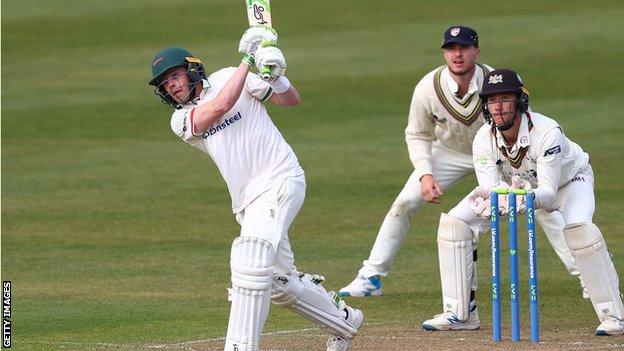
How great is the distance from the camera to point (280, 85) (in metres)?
7.42

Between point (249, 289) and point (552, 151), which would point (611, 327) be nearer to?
point (552, 151)

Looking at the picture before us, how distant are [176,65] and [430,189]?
→ 8.06ft

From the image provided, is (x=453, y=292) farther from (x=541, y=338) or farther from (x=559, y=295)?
(x=559, y=295)

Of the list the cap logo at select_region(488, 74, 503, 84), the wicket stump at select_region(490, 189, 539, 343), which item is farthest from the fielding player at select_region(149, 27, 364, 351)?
the cap logo at select_region(488, 74, 503, 84)

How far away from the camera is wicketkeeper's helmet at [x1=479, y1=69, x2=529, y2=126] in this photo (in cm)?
783

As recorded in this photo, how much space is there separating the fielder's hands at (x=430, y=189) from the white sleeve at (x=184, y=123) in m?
2.26

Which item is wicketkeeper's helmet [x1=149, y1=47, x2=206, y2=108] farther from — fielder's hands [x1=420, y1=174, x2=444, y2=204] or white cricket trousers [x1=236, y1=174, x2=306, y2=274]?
fielder's hands [x1=420, y1=174, x2=444, y2=204]

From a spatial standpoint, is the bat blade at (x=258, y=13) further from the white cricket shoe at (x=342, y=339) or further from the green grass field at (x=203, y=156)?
the green grass field at (x=203, y=156)

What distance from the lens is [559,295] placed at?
9.79 metres

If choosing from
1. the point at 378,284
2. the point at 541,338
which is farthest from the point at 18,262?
the point at 541,338

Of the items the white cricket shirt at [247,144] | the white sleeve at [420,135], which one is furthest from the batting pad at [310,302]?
the white sleeve at [420,135]

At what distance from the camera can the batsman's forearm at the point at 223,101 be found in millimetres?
7199

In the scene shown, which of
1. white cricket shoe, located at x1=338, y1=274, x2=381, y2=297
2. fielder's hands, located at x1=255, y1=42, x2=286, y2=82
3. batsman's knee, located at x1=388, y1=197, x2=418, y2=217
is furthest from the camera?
white cricket shoe, located at x1=338, y1=274, x2=381, y2=297

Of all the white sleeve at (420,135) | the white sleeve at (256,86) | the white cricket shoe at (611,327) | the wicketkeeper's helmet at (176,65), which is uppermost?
the white sleeve at (420,135)
